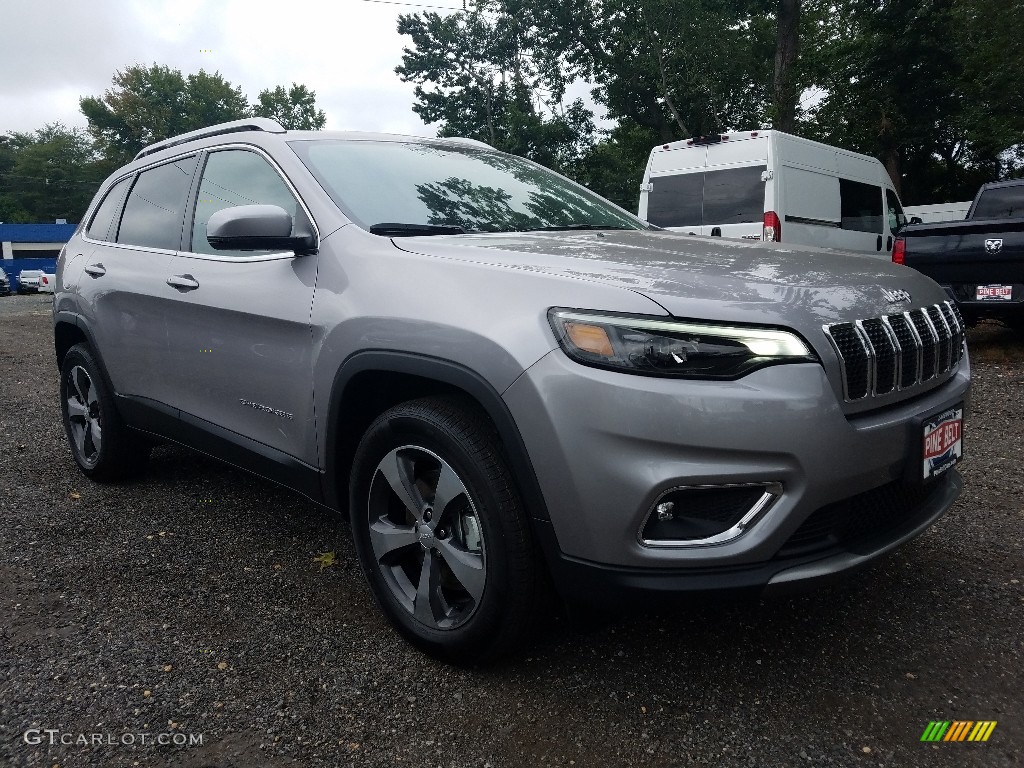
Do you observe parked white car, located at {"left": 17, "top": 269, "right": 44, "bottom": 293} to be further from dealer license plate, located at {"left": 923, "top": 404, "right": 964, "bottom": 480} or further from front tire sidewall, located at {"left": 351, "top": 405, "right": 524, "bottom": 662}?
dealer license plate, located at {"left": 923, "top": 404, "right": 964, "bottom": 480}

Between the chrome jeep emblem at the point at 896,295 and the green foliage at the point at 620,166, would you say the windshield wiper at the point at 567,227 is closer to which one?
the chrome jeep emblem at the point at 896,295

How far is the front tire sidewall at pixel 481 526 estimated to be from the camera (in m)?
2.10

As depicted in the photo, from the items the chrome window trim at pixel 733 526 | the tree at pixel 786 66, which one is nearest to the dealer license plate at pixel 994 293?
the chrome window trim at pixel 733 526

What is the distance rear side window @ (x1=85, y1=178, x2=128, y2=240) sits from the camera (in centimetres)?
422

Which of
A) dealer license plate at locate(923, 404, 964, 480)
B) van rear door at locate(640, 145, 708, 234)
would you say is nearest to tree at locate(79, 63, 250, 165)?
van rear door at locate(640, 145, 708, 234)

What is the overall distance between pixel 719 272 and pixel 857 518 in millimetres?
753

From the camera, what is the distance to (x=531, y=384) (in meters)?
1.96

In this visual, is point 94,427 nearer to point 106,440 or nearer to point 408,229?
point 106,440

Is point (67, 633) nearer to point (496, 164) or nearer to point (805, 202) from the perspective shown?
point (496, 164)

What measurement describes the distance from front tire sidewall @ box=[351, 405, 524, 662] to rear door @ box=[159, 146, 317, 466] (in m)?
0.32

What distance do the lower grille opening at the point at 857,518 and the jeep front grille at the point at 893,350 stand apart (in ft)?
0.92

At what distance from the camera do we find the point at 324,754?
202 centimetres

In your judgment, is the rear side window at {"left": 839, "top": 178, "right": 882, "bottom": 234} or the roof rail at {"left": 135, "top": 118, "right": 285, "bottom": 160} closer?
the roof rail at {"left": 135, "top": 118, "right": 285, "bottom": 160}

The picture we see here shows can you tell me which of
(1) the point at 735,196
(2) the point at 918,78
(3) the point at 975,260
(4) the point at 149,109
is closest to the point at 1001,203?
(3) the point at 975,260
